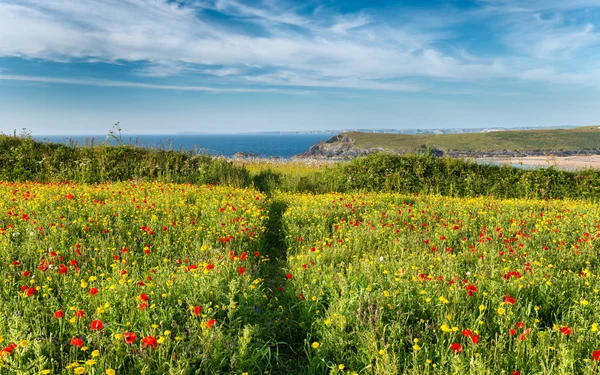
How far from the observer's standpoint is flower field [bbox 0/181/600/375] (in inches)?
132

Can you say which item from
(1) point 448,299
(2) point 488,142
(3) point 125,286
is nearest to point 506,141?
(2) point 488,142

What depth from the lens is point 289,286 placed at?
5.33 metres

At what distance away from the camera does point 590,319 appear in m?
4.22

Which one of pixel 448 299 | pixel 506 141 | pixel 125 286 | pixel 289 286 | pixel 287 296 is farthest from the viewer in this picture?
pixel 506 141

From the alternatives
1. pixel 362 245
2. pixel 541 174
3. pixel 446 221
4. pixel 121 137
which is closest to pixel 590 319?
pixel 362 245

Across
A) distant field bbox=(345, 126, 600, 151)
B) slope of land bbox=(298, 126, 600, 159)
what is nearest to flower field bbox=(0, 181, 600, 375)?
slope of land bbox=(298, 126, 600, 159)

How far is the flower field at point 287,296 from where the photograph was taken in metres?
3.35

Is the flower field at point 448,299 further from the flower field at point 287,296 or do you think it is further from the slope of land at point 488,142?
the slope of land at point 488,142

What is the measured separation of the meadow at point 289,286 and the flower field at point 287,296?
0.03 meters

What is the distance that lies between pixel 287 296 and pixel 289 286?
162 millimetres

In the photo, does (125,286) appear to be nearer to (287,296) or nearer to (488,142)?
(287,296)

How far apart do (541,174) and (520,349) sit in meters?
13.9

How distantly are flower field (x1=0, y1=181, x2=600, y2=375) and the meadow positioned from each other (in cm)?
3

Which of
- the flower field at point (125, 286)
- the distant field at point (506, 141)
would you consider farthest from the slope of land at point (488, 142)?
the flower field at point (125, 286)
